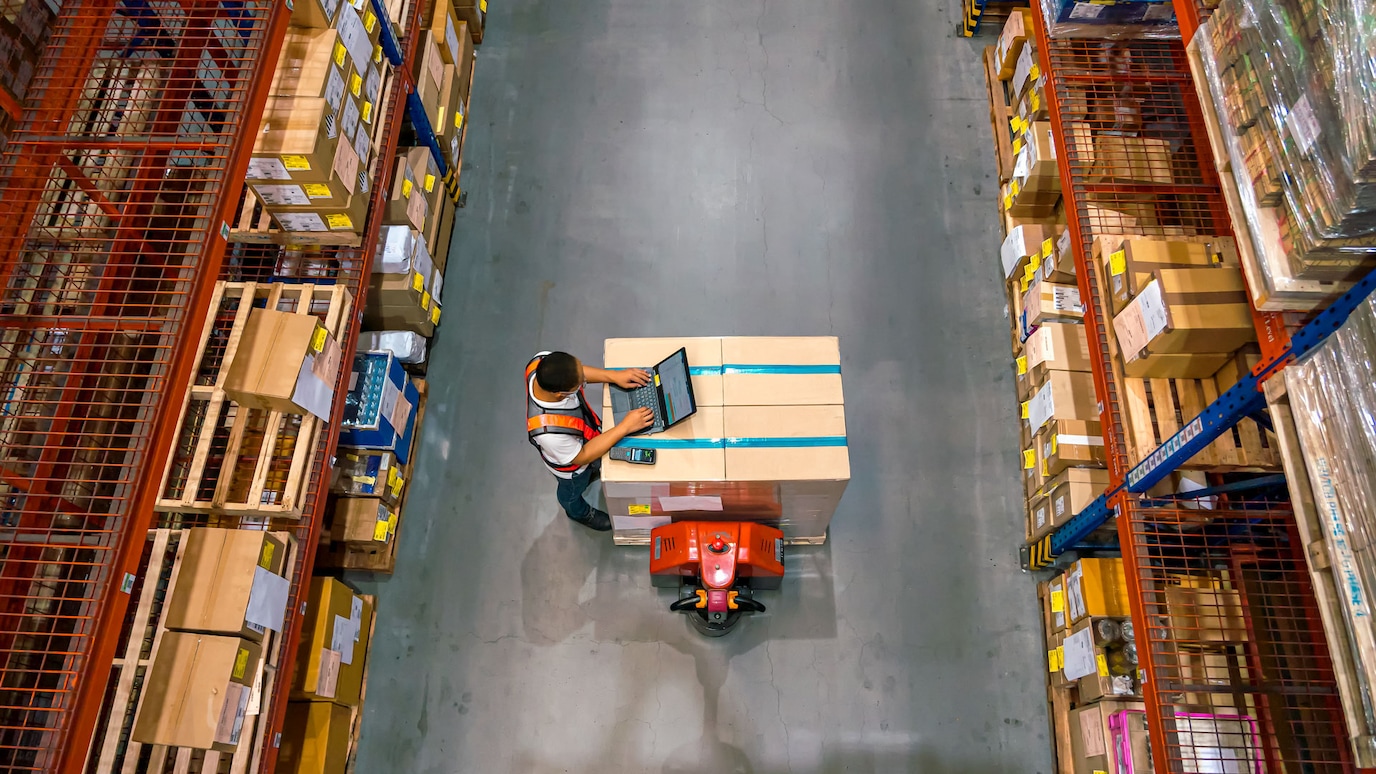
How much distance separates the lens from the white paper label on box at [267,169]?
432cm

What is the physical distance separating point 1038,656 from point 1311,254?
2.97m

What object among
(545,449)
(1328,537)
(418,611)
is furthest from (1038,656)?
(418,611)

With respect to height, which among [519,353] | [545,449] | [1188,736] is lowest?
[1188,736]

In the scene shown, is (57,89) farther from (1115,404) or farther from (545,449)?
(1115,404)

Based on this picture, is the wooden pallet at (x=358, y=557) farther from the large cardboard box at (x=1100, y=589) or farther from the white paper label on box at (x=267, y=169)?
the large cardboard box at (x=1100, y=589)

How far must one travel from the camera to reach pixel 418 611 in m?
5.37

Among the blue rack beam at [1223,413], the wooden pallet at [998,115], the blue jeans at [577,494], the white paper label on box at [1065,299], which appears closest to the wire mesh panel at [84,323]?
the blue jeans at [577,494]

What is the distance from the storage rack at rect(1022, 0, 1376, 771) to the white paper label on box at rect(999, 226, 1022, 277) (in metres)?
0.77

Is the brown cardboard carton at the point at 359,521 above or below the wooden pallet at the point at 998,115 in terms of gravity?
below

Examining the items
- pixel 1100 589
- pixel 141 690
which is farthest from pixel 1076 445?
pixel 141 690

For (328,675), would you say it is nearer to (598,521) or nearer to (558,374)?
(598,521)

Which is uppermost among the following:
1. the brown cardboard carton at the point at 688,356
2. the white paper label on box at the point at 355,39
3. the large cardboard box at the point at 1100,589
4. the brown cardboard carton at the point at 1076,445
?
the white paper label on box at the point at 355,39

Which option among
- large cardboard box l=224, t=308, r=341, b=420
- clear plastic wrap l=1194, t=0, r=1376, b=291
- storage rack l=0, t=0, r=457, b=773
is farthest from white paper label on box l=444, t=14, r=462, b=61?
clear plastic wrap l=1194, t=0, r=1376, b=291

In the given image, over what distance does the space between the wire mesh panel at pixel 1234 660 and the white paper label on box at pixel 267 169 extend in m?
4.61
